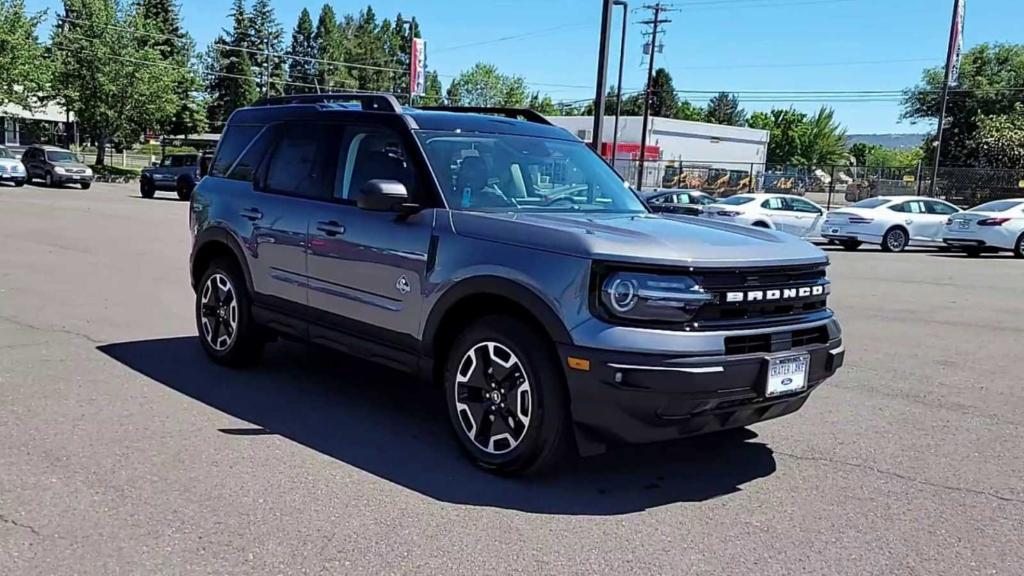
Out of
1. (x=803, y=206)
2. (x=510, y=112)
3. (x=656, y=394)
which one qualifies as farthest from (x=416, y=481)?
(x=803, y=206)

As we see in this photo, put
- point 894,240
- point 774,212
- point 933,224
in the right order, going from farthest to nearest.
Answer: point 774,212, point 933,224, point 894,240

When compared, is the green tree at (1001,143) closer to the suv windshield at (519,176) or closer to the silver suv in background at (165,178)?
the silver suv in background at (165,178)

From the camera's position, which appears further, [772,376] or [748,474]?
[748,474]

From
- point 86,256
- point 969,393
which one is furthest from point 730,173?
point 969,393

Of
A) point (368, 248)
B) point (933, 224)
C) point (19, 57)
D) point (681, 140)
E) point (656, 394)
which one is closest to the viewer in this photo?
point (656, 394)

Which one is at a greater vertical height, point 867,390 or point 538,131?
point 538,131

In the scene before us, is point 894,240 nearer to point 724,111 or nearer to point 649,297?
point 649,297

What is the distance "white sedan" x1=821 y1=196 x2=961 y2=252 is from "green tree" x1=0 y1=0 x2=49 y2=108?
120 ft

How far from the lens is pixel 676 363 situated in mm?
3951

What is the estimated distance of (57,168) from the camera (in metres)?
34.8

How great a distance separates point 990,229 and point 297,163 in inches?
768

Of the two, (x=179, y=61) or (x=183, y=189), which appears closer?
(x=183, y=189)

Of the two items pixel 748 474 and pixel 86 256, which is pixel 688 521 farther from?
pixel 86 256

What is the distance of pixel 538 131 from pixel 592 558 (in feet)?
10.6
